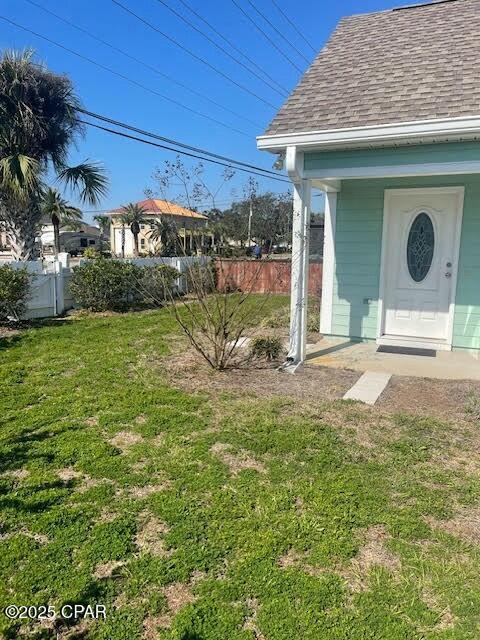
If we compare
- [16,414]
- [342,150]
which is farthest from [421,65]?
[16,414]

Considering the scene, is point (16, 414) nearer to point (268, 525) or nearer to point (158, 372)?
point (158, 372)

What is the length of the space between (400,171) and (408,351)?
2456mm

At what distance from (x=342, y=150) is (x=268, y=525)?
172 inches

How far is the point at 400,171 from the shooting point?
5309 mm

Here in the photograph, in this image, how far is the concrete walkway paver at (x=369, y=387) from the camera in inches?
182

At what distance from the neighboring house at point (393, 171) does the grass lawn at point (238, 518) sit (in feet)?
7.60

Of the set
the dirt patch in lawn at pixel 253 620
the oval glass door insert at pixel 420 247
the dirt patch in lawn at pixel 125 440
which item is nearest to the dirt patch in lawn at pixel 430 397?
the oval glass door insert at pixel 420 247

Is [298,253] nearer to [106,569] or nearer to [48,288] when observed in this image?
[106,569]

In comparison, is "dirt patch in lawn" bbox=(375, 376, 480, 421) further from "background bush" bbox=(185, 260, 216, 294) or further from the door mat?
"background bush" bbox=(185, 260, 216, 294)

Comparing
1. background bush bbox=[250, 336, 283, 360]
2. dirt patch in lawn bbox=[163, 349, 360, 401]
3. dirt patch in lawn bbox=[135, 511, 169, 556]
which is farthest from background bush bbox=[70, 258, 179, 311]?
dirt patch in lawn bbox=[135, 511, 169, 556]

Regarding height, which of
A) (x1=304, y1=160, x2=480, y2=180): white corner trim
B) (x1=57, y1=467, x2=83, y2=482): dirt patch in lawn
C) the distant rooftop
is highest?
(x1=304, y1=160, x2=480, y2=180): white corner trim

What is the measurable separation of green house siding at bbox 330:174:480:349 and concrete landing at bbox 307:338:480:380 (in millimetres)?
388

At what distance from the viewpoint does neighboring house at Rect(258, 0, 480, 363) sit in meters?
5.16

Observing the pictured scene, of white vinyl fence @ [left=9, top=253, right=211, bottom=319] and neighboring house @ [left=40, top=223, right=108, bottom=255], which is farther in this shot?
neighboring house @ [left=40, top=223, right=108, bottom=255]
